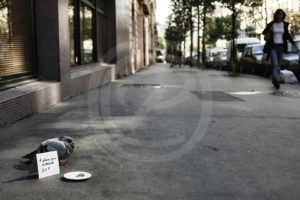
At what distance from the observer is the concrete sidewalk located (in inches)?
120

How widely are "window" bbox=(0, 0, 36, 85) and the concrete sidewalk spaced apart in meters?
0.89

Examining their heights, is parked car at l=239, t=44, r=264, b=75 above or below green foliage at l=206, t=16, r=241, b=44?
below

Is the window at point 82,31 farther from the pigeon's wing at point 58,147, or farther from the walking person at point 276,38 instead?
the pigeon's wing at point 58,147

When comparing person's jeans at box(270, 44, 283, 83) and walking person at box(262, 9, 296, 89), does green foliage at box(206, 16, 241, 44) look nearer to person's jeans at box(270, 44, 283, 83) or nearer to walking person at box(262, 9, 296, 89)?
walking person at box(262, 9, 296, 89)

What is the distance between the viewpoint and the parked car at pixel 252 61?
19380mm

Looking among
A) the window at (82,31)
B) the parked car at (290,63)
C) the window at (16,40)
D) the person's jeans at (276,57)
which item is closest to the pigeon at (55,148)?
the window at (16,40)

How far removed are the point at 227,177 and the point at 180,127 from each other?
219cm

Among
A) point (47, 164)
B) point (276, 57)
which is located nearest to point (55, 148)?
point (47, 164)

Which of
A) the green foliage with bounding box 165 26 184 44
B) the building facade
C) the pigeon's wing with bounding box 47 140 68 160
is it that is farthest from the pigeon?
the green foliage with bounding box 165 26 184 44

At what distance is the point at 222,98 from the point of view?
29.8ft

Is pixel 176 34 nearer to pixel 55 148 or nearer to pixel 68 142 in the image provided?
pixel 68 142

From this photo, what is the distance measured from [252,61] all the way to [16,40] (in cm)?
1525

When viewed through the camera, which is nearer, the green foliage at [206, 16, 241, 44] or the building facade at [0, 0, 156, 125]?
the building facade at [0, 0, 156, 125]

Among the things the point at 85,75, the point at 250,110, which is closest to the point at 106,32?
the point at 85,75
